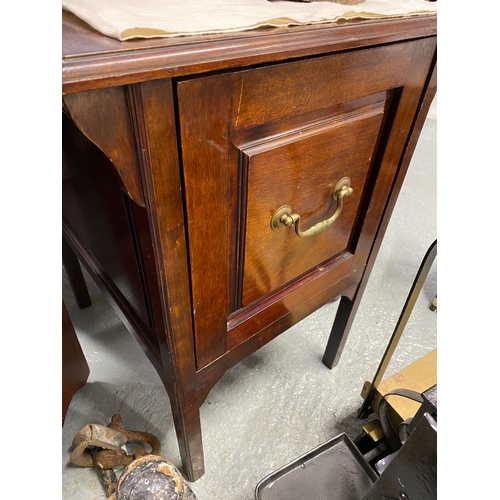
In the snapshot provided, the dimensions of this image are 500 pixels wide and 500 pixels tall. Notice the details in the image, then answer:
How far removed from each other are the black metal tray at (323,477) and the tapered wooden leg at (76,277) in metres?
0.75

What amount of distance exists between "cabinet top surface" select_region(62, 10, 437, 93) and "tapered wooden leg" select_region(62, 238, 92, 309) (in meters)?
0.84

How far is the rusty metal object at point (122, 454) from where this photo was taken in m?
0.84

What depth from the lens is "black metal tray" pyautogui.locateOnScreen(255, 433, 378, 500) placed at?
774mm

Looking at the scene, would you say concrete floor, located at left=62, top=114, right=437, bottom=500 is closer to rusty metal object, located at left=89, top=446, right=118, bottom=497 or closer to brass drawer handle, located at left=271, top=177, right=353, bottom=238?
rusty metal object, located at left=89, top=446, right=118, bottom=497

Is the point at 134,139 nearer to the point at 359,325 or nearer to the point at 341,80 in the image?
the point at 341,80

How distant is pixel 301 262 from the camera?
2.21 feet

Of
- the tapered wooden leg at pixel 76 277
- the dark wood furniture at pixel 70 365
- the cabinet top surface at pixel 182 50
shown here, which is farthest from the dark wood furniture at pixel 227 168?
the tapered wooden leg at pixel 76 277

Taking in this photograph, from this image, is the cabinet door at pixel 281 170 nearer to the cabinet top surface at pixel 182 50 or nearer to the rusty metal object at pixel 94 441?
the cabinet top surface at pixel 182 50

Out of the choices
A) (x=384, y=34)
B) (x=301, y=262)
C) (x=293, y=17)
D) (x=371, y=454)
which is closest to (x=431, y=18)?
(x=384, y=34)

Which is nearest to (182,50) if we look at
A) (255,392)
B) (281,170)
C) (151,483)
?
(281,170)

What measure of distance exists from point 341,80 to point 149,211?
0.86 ft

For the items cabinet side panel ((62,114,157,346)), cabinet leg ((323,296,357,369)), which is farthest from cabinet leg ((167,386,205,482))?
cabinet leg ((323,296,357,369))

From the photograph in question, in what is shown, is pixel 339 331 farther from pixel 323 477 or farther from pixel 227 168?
pixel 227 168

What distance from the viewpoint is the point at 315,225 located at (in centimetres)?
58
